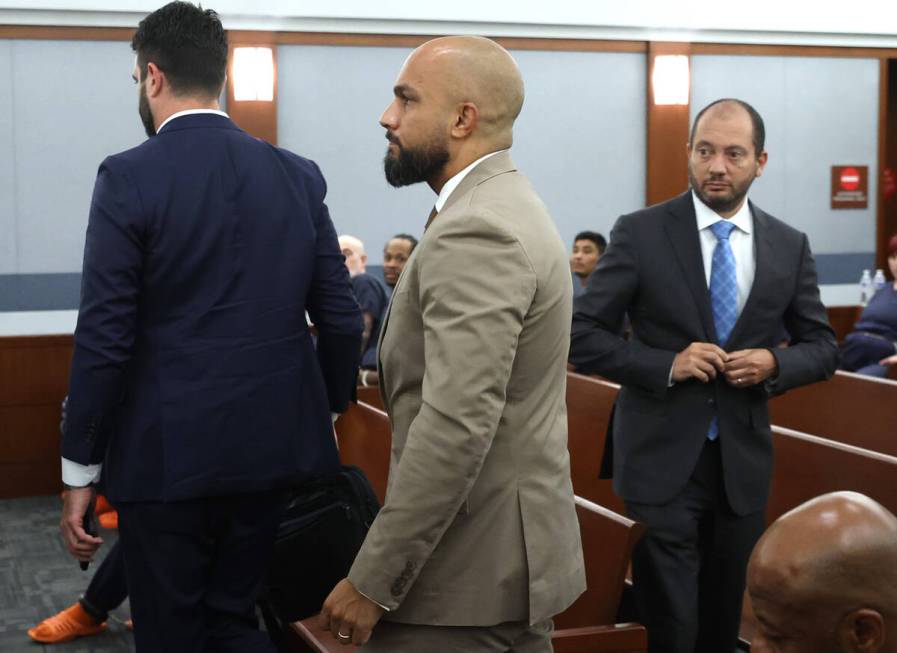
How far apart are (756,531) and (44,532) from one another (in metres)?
3.80

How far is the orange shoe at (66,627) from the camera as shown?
154 inches

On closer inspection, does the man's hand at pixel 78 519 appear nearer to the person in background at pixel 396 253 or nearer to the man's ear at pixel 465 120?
the man's ear at pixel 465 120

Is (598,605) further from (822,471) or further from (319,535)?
(822,471)

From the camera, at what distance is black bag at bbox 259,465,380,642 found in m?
2.68

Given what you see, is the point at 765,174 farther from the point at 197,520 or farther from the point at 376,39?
the point at 197,520

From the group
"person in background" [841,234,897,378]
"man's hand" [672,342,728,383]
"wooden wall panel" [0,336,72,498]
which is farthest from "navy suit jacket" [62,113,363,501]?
"person in background" [841,234,897,378]

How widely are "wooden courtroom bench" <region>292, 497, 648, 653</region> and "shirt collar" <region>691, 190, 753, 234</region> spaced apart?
706 millimetres

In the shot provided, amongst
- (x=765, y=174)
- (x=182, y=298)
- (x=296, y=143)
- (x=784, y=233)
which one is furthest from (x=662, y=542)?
(x=765, y=174)

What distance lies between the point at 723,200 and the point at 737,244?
0.39 ft

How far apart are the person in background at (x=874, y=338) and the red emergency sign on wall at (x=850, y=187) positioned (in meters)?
1.93

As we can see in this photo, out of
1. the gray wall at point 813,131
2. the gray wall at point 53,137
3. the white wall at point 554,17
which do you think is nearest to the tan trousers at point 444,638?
the gray wall at point 53,137

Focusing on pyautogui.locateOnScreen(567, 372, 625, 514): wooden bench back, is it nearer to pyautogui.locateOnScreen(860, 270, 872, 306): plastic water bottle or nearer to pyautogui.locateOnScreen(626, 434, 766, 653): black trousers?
pyautogui.locateOnScreen(626, 434, 766, 653): black trousers

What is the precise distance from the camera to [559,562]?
5.84 ft

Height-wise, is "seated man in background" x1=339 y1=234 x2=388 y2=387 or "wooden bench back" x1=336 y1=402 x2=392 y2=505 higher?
"seated man in background" x1=339 y1=234 x2=388 y2=387
